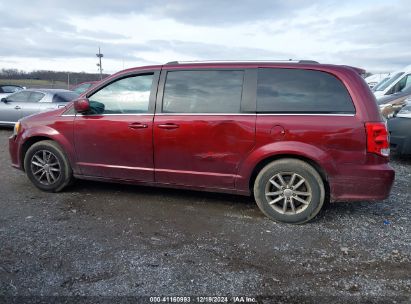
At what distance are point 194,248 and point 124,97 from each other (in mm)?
2179

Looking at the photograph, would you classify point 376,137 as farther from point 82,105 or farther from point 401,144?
point 401,144

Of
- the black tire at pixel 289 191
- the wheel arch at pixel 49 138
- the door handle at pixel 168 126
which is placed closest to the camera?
the black tire at pixel 289 191

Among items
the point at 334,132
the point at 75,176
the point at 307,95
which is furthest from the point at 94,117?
the point at 334,132

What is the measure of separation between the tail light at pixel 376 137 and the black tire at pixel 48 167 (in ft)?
12.3

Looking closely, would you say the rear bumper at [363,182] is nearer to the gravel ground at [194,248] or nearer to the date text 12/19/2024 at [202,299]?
the gravel ground at [194,248]

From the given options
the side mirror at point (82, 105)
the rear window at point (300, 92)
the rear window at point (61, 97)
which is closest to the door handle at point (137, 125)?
the side mirror at point (82, 105)

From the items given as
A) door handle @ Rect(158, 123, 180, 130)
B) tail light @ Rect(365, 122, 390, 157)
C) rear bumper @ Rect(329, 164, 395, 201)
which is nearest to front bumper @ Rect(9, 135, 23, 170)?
door handle @ Rect(158, 123, 180, 130)

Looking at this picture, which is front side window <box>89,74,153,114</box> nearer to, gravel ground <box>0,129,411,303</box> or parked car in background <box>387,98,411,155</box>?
gravel ground <box>0,129,411,303</box>

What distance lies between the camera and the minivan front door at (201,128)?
4.02 meters

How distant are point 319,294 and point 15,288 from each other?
2.32 metres

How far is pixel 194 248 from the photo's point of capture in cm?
339

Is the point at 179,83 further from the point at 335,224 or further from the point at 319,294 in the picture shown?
the point at 319,294

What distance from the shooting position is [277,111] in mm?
3906

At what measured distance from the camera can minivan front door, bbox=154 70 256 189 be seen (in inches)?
158
